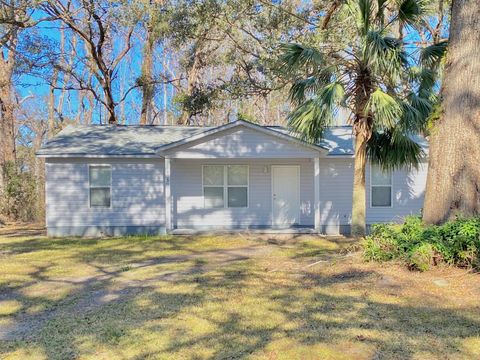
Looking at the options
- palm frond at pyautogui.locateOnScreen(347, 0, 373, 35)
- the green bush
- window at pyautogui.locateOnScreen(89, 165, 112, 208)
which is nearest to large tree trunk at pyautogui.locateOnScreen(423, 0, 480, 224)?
the green bush

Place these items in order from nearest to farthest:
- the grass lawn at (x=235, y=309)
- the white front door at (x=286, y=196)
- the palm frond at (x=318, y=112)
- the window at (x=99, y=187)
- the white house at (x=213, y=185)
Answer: the grass lawn at (x=235, y=309), the palm frond at (x=318, y=112), the white house at (x=213, y=185), the window at (x=99, y=187), the white front door at (x=286, y=196)

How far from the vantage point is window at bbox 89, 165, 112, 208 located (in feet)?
45.3

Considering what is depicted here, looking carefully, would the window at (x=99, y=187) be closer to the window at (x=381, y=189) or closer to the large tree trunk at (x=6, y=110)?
the large tree trunk at (x=6, y=110)

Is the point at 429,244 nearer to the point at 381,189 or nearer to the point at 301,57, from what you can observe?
the point at 301,57

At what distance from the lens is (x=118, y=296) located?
247 inches

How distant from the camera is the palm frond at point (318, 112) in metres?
9.62

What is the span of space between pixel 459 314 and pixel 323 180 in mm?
9256

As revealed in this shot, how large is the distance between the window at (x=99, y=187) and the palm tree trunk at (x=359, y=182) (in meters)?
7.72

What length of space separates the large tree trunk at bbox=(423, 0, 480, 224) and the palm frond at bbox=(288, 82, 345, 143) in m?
2.56

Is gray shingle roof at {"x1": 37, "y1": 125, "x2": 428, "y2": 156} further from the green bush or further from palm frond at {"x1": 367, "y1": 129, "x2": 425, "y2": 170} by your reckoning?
the green bush

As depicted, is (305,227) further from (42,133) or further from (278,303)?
(42,133)

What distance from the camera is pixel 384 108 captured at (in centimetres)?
909

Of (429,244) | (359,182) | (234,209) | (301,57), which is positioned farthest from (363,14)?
(234,209)

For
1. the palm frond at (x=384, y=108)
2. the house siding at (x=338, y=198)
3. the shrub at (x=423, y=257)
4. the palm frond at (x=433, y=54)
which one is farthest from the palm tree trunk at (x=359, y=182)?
the shrub at (x=423, y=257)
